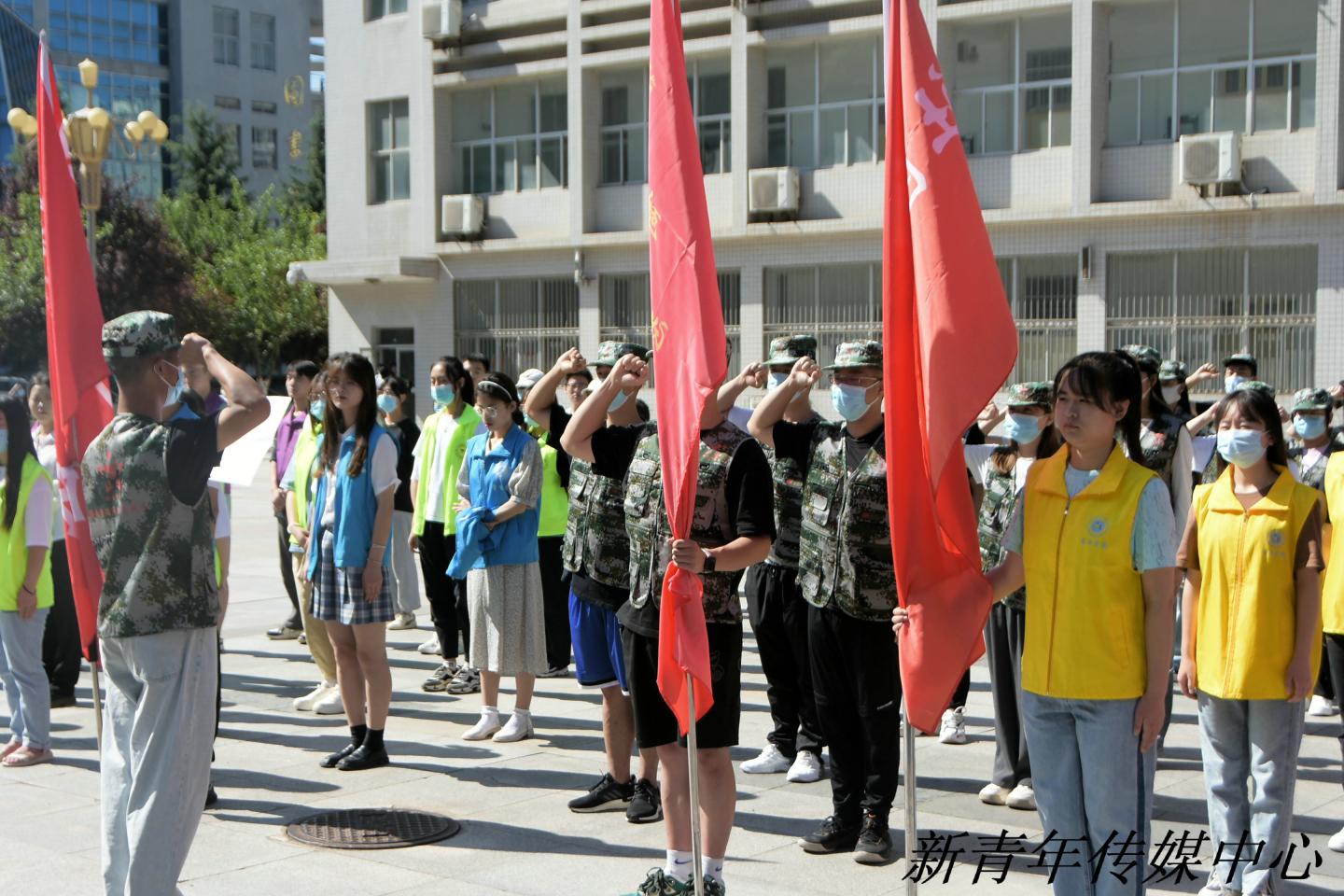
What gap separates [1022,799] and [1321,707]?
3331 millimetres

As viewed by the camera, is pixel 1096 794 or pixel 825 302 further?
pixel 825 302

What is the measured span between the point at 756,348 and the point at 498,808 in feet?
58.9

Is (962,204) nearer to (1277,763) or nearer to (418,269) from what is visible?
(1277,763)

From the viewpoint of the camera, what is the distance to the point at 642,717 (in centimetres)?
570

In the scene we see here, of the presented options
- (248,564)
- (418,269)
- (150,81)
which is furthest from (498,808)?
(150,81)

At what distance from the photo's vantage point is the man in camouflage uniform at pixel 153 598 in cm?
505

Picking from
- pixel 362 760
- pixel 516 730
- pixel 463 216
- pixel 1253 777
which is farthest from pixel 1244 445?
pixel 463 216

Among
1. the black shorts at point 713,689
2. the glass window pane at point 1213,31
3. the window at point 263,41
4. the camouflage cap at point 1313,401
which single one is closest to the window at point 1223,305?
the glass window pane at point 1213,31

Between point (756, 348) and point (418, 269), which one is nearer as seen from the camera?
point (756, 348)

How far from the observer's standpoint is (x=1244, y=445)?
549cm

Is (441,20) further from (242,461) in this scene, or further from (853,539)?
(853,539)

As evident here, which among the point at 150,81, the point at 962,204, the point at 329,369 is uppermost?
the point at 150,81

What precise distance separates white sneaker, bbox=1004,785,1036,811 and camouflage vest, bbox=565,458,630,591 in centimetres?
210

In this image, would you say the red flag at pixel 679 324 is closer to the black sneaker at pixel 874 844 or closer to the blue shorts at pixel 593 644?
the black sneaker at pixel 874 844
